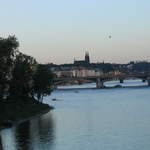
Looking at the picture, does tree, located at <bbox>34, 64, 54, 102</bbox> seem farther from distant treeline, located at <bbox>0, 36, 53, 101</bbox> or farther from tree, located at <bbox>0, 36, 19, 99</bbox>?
tree, located at <bbox>0, 36, 19, 99</bbox>

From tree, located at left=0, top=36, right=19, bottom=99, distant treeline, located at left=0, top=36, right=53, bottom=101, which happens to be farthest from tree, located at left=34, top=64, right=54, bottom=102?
tree, located at left=0, top=36, right=19, bottom=99

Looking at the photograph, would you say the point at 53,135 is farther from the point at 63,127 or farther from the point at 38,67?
the point at 38,67

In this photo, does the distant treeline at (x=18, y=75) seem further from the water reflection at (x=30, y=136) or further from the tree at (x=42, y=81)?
the water reflection at (x=30, y=136)

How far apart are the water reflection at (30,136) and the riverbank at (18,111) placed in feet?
5.13

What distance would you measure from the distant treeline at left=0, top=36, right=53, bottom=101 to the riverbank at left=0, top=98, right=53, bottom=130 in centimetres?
119

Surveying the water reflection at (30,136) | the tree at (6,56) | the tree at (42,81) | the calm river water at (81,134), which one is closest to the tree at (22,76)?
the tree at (42,81)

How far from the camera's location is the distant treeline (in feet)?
218

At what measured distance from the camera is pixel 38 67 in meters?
97.3

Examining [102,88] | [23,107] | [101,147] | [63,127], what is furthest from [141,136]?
[102,88]

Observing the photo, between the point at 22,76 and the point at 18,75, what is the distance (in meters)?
1.09

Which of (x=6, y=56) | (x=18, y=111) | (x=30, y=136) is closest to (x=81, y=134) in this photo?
(x=30, y=136)

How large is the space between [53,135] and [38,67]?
150ft

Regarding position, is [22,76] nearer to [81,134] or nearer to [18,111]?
[18,111]

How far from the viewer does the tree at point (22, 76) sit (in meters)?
77.6
